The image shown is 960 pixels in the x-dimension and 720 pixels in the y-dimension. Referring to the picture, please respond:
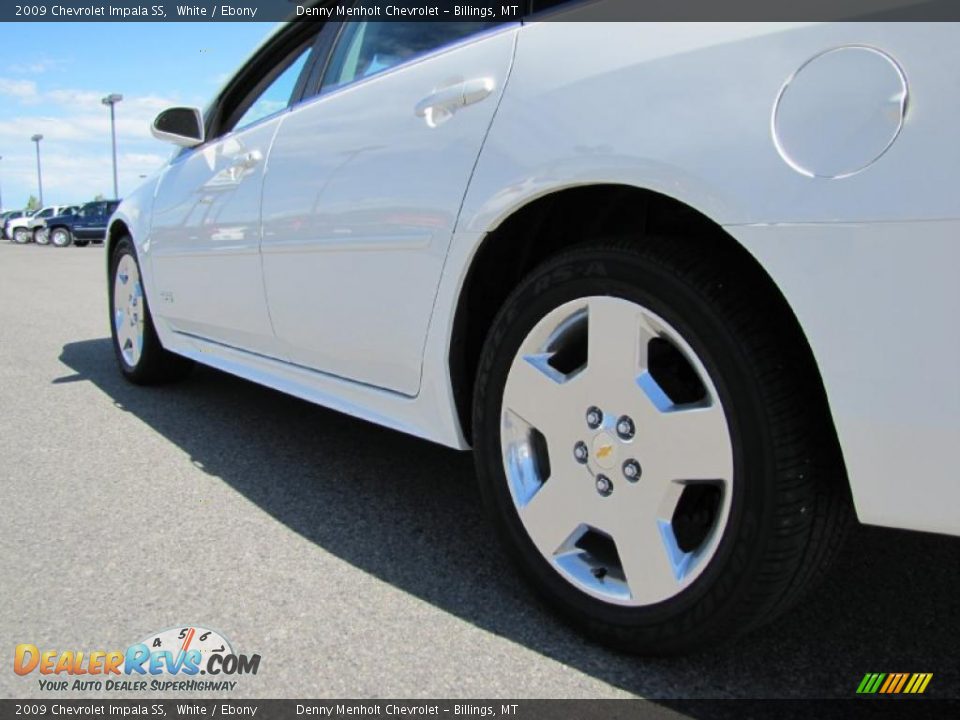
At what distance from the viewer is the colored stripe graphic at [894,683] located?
1584 millimetres

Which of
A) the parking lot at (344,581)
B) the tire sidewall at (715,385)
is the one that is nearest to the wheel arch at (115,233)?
the parking lot at (344,581)

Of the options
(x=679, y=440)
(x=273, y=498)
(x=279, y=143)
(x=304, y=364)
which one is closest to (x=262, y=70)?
(x=279, y=143)

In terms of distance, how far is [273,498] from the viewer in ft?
8.64

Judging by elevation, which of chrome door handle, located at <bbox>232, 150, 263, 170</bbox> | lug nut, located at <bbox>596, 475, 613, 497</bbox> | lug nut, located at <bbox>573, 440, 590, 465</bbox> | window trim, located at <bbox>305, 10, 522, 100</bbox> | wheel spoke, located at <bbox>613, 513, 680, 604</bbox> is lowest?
wheel spoke, located at <bbox>613, 513, 680, 604</bbox>

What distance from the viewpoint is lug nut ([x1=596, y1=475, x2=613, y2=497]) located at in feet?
5.37

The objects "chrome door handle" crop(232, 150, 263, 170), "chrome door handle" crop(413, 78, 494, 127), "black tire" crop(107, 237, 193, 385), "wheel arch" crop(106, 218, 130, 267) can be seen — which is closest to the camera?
"chrome door handle" crop(413, 78, 494, 127)

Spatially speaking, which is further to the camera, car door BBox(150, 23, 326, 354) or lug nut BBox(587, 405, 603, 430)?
car door BBox(150, 23, 326, 354)

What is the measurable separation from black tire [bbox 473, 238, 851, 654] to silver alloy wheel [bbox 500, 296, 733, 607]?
0.11ft

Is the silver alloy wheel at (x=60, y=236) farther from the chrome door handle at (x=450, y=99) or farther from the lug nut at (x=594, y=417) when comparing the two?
the lug nut at (x=594, y=417)

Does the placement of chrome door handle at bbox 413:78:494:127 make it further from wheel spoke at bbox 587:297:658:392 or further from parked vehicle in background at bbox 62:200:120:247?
parked vehicle in background at bbox 62:200:120:247

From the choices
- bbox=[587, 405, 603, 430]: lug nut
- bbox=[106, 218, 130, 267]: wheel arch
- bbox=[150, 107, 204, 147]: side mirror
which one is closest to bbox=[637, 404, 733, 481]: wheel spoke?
bbox=[587, 405, 603, 430]: lug nut

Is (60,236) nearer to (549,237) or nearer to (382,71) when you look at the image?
(382,71)

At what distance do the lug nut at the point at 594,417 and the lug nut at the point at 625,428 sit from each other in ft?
0.16

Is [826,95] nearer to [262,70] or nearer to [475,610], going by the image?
[475,610]
